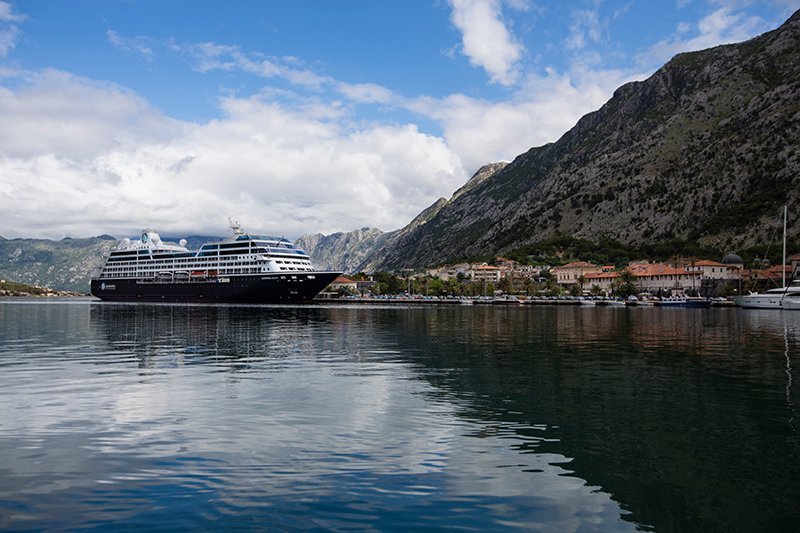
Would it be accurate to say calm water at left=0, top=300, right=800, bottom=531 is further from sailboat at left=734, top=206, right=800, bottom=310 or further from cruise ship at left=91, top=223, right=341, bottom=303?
sailboat at left=734, top=206, right=800, bottom=310

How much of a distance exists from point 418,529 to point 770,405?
59.6ft

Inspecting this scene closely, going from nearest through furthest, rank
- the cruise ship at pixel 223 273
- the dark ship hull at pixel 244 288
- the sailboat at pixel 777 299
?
the sailboat at pixel 777 299 → the dark ship hull at pixel 244 288 → the cruise ship at pixel 223 273

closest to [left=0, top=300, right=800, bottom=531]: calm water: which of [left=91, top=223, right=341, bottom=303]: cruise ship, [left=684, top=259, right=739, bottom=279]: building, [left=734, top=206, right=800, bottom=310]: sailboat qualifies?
[left=91, top=223, right=341, bottom=303]: cruise ship

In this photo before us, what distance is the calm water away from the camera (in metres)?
12.0

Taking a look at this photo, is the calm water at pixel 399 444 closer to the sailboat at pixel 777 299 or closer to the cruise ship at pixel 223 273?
the cruise ship at pixel 223 273

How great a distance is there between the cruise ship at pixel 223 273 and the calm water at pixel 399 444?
110001 millimetres

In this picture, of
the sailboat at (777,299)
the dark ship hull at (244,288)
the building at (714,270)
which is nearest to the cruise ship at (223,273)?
the dark ship hull at (244,288)

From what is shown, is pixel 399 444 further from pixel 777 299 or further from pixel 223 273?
pixel 777 299

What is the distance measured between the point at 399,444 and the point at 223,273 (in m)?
144

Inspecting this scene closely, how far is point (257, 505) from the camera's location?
40.0ft

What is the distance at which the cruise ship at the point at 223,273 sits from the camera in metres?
146

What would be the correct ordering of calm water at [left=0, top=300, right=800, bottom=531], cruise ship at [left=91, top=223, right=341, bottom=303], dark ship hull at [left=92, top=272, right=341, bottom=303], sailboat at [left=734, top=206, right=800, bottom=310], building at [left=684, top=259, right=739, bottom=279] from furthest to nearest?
building at [left=684, top=259, right=739, bottom=279], cruise ship at [left=91, top=223, right=341, bottom=303], dark ship hull at [left=92, top=272, right=341, bottom=303], sailboat at [left=734, top=206, right=800, bottom=310], calm water at [left=0, top=300, right=800, bottom=531]

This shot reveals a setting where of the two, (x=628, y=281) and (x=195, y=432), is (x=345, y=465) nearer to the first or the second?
(x=195, y=432)

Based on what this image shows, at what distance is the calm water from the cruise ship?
110 m
